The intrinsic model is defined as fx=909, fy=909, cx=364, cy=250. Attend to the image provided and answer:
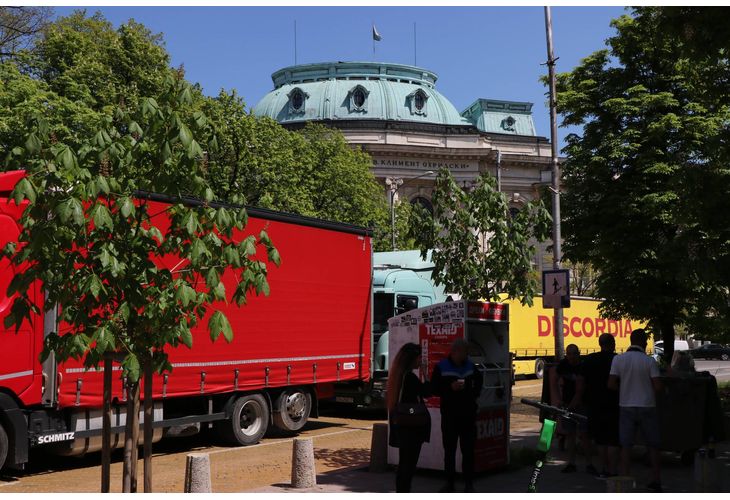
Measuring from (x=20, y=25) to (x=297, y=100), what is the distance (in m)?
51.9

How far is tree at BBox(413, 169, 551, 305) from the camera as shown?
16969 millimetres

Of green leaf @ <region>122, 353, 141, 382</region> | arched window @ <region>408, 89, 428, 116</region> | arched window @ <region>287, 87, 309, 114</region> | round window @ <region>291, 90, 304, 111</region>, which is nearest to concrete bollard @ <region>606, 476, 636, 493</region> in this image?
green leaf @ <region>122, 353, 141, 382</region>

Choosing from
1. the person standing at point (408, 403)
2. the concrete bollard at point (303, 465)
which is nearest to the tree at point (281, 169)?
the concrete bollard at point (303, 465)

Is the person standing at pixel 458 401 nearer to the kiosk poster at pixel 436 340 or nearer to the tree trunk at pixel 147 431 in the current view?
the kiosk poster at pixel 436 340

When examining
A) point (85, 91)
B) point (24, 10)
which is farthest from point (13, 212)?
point (24, 10)

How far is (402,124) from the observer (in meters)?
83.2

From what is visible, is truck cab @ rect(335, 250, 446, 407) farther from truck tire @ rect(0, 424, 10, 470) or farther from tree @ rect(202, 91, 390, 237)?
tree @ rect(202, 91, 390, 237)

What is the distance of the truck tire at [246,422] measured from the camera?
1543 centimetres

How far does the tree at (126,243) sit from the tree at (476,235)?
9.61m

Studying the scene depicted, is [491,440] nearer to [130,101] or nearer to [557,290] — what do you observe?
[557,290]

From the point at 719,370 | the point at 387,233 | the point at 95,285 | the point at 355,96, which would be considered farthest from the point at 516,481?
the point at 355,96

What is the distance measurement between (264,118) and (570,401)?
87.6 feet

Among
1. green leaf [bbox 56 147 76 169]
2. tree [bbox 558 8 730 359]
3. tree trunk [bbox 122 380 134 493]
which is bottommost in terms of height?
tree trunk [bbox 122 380 134 493]

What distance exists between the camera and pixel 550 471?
12.2m
